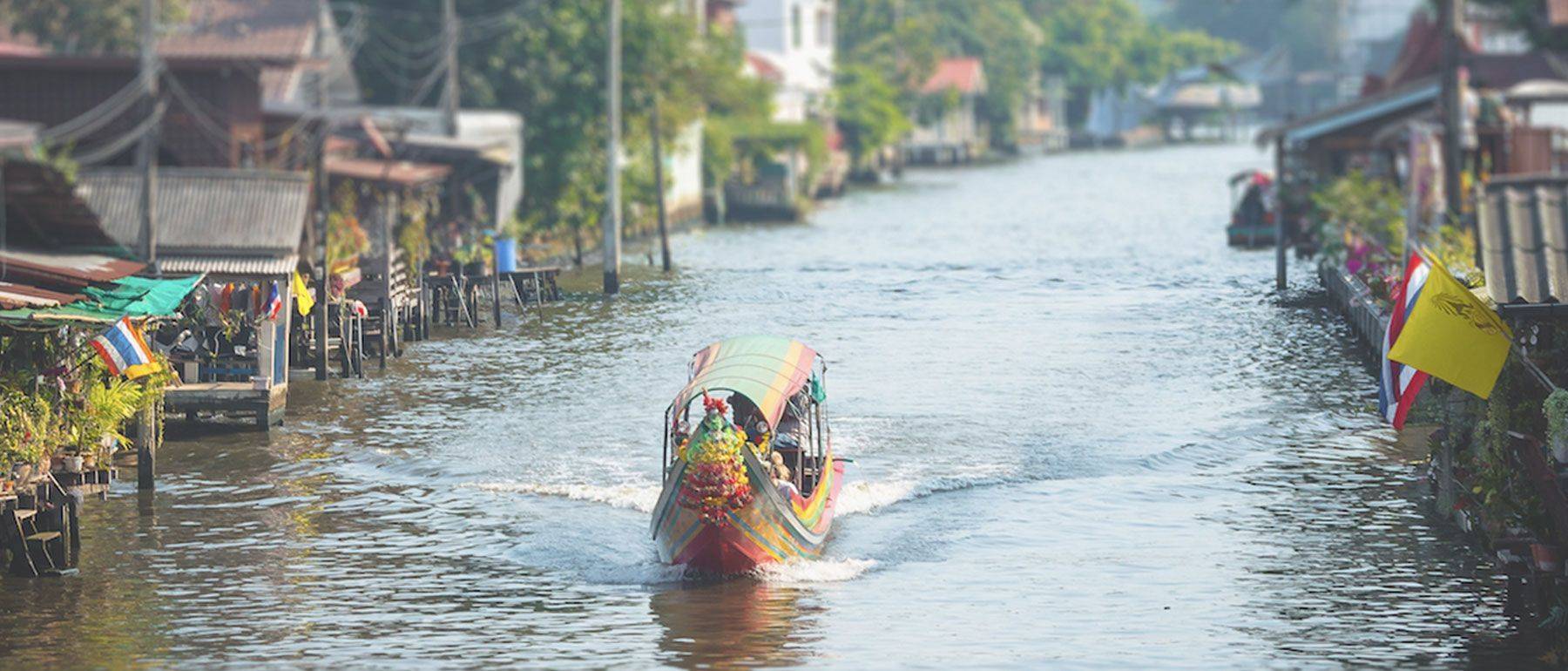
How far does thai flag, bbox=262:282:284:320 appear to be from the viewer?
30328 millimetres

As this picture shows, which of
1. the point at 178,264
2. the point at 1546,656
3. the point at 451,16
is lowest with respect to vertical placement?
the point at 1546,656

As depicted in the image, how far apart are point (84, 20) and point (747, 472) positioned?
37.3m

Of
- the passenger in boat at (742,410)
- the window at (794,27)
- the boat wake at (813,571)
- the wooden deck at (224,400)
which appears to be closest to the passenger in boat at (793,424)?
the passenger in boat at (742,410)

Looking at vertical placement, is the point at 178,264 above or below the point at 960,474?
above

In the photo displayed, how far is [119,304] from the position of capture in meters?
24.6

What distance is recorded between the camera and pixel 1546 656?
18094 mm

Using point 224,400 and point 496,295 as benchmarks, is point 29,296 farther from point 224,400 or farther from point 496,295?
point 496,295

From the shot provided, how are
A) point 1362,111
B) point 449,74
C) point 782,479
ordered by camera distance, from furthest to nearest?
point 1362,111 < point 449,74 < point 782,479

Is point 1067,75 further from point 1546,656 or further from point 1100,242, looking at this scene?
point 1546,656

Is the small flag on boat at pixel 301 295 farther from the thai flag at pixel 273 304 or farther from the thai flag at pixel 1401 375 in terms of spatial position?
the thai flag at pixel 1401 375

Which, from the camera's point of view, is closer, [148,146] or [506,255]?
[148,146]

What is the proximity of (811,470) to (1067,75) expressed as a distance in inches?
5662

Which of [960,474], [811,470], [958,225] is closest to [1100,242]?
[958,225]

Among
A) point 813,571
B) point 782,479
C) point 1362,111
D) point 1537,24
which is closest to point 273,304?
point 782,479
